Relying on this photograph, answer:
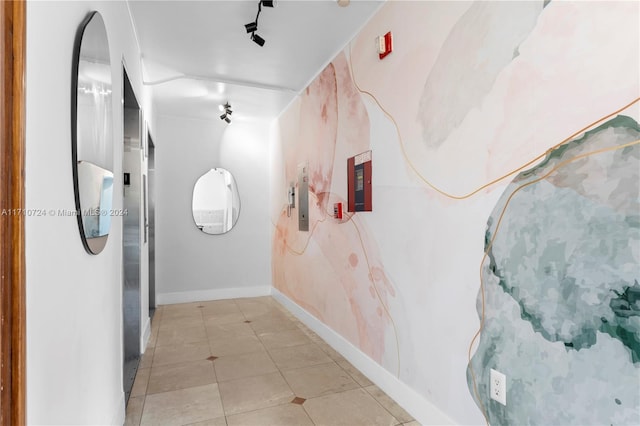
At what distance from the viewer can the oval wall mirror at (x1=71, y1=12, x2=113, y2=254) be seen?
1233mm

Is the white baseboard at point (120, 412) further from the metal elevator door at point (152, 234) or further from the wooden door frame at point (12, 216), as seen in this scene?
the metal elevator door at point (152, 234)

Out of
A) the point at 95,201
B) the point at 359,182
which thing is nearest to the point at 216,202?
the point at 359,182

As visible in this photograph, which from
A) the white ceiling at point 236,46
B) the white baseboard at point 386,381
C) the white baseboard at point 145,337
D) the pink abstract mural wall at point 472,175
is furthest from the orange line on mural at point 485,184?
the white baseboard at point 145,337

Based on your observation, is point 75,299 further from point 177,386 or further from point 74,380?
point 177,386

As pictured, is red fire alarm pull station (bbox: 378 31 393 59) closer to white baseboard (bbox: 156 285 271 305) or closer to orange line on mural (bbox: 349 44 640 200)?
orange line on mural (bbox: 349 44 640 200)

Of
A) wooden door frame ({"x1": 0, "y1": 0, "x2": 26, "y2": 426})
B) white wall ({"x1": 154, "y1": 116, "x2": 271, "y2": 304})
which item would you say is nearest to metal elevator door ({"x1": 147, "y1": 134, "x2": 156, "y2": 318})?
white wall ({"x1": 154, "y1": 116, "x2": 271, "y2": 304})

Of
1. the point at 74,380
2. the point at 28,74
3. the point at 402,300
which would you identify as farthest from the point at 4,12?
the point at 402,300

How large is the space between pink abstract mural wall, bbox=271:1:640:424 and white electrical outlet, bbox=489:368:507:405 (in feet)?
0.11

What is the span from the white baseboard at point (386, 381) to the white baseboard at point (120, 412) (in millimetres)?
1657

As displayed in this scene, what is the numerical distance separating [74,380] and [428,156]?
6.40ft

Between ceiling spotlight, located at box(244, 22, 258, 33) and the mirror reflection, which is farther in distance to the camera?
ceiling spotlight, located at box(244, 22, 258, 33)

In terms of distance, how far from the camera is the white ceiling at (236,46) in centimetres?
256

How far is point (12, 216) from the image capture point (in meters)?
0.79

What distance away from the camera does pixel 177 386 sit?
2.57 m
